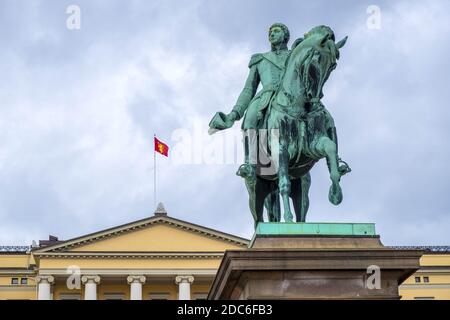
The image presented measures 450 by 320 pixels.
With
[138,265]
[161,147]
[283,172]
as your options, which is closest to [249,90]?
[283,172]

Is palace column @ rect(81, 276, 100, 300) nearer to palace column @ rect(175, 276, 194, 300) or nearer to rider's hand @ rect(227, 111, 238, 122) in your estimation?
palace column @ rect(175, 276, 194, 300)

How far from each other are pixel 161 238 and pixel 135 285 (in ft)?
15.2

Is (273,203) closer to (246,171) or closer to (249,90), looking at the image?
(246,171)

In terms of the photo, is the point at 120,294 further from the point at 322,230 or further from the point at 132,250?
the point at 322,230

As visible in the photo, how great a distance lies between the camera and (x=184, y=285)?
8612 cm

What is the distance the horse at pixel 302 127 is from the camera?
14.2 m

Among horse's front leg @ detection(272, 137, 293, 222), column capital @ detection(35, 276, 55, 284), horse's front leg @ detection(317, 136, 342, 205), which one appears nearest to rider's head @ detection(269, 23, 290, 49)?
horse's front leg @ detection(272, 137, 293, 222)

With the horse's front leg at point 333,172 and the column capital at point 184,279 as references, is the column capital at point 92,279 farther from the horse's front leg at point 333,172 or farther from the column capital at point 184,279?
the horse's front leg at point 333,172

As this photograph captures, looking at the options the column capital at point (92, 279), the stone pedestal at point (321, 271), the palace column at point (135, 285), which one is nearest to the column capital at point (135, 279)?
the palace column at point (135, 285)

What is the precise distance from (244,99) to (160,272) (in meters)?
71.8

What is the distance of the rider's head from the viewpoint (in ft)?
51.4

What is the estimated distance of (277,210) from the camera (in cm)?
1528
